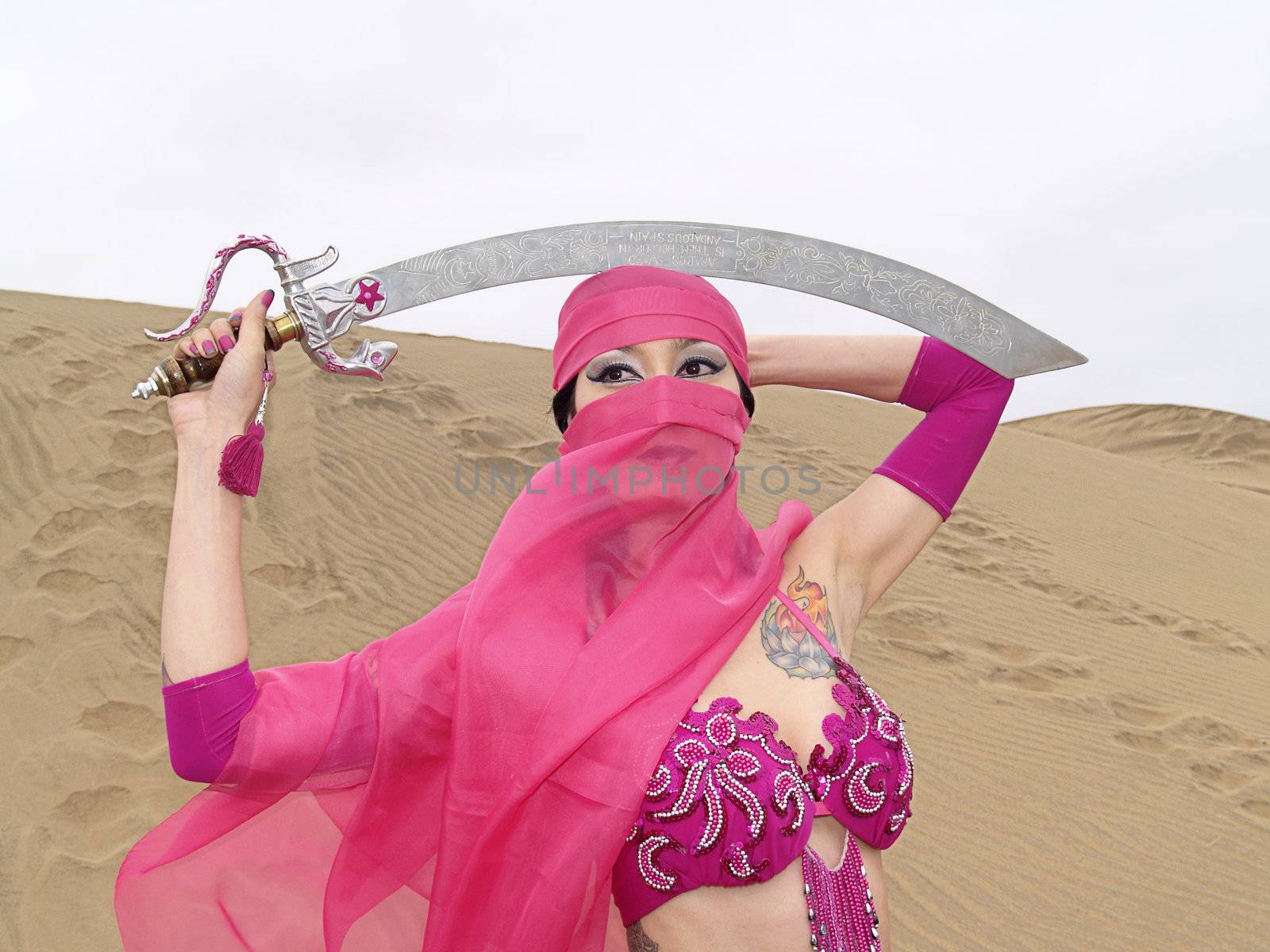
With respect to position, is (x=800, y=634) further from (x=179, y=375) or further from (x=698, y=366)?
(x=179, y=375)

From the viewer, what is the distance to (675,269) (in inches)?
75.0

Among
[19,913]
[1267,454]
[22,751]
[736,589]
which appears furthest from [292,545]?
[1267,454]

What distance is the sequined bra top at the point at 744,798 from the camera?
5.24 ft

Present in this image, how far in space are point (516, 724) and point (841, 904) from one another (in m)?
0.63

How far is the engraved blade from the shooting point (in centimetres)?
192

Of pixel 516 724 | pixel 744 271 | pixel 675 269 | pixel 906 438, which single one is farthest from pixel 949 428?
pixel 516 724

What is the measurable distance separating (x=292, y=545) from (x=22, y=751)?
228cm

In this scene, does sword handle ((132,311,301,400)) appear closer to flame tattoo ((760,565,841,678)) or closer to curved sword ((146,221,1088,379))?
curved sword ((146,221,1088,379))

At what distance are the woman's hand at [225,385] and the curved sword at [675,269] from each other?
145mm

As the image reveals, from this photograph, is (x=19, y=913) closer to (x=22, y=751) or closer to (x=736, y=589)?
(x=22, y=751)

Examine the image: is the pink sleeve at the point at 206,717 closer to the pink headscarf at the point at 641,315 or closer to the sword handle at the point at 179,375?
the sword handle at the point at 179,375

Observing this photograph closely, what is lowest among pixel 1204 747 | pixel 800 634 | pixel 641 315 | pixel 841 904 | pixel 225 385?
pixel 1204 747

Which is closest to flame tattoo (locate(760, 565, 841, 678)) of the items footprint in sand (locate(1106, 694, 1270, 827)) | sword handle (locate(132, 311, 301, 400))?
sword handle (locate(132, 311, 301, 400))

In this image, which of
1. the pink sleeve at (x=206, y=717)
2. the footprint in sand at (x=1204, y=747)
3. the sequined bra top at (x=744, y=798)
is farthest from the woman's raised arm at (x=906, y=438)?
the footprint in sand at (x=1204, y=747)
